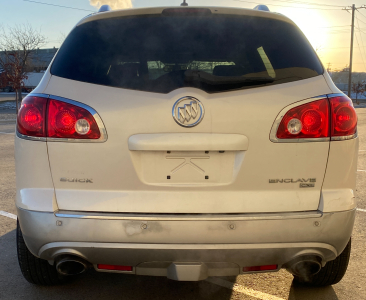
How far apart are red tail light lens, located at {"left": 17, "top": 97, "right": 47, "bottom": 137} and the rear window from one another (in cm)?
22

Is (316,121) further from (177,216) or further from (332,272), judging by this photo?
(332,272)

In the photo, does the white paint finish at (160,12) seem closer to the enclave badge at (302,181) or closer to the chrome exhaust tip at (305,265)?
the enclave badge at (302,181)

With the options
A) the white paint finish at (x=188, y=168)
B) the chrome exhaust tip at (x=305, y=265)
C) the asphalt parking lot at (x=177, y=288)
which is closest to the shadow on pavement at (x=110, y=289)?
the asphalt parking lot at (x=177, y=288)

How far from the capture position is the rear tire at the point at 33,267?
2904mm

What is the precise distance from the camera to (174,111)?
225 cm

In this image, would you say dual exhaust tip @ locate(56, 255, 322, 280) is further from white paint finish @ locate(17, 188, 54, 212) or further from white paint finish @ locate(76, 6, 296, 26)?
white paint finish @ locate(76, 6, 296, 26)

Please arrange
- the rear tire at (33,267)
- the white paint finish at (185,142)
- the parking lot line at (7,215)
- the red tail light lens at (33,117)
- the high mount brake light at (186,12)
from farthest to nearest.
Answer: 1. the parking lot line at (7,215)
2. the rear tire at (33,267)
3. the high mount brake light at (186,12)
4. the red tail light lens at (33,117)
5. the white paint finish at (185,142)

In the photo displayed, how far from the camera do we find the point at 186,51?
2.47 m

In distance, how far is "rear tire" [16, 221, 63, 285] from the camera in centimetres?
290

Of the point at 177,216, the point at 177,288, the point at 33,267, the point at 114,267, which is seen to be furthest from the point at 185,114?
the point at 33,267

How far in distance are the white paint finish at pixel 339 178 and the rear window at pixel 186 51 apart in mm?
461

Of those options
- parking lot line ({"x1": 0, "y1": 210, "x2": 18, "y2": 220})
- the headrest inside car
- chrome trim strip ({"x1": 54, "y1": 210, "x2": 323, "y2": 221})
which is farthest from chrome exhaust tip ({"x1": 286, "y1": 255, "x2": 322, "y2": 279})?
parking lot line ({"x1": 0, "y1": 210, "x2": 18, "y2": 220})

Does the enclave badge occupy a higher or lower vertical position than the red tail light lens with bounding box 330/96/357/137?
lower

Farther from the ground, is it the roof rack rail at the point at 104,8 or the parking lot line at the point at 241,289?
the roof rack rail at the point at 104,8
